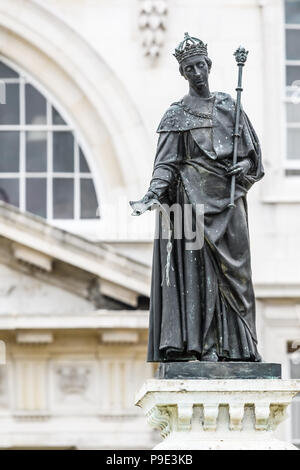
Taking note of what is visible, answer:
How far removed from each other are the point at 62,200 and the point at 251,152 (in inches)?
582

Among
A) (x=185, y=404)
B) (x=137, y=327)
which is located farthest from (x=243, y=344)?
(x=137, y=327)

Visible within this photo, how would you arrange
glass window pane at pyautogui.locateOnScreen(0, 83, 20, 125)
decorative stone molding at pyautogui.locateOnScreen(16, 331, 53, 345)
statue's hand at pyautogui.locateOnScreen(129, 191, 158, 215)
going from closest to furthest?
statue's hand at pyautogui.locateOnScreen(129, 191, 158, 215) → decorative stone molding at pyautogui.locateOnScreen(16, 331, 53, 345) → glass window pane at pyautogui.locateOnScreen(0, 83, 20, 125)

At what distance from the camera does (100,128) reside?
28.4 meters

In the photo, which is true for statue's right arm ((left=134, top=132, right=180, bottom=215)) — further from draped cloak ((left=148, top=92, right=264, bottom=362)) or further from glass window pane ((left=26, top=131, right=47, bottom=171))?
glass window pane ((left=26, top=131, right=47, bottom=171))

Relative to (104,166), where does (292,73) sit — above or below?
above

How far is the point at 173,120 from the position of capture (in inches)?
535

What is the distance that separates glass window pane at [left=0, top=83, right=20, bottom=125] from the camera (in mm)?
28500

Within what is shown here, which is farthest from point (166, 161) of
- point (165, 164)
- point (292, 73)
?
point (292, 73)

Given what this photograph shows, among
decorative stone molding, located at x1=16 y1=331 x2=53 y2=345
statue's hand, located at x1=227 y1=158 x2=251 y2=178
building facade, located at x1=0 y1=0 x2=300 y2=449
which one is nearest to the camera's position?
statue's hand, located at x1=227 y1=158 x2=251 y2=178

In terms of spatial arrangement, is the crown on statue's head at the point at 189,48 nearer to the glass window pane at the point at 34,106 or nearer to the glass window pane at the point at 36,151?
the glass window pane at the point at 36,151

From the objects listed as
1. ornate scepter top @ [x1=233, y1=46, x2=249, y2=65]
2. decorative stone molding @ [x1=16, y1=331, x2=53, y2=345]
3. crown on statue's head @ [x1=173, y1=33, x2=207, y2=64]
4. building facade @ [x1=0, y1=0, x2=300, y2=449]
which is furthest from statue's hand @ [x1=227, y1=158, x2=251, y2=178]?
decorative stone molding @ [x1=16, y1=331, x2=53, y2=345]

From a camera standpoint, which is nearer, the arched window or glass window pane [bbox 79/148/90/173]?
the arched window

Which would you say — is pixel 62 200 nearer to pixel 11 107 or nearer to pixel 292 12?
pixel 11 107

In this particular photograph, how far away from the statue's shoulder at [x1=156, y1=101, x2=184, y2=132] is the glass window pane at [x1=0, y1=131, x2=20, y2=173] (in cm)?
1495
